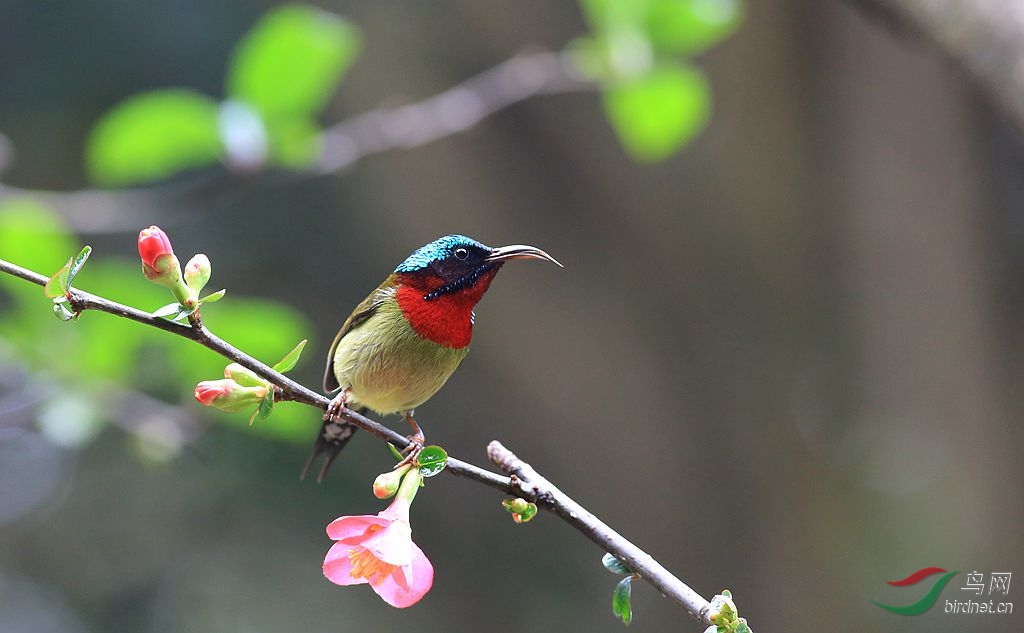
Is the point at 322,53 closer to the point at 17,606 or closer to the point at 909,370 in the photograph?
the point at 909,370

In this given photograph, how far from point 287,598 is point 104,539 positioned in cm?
104

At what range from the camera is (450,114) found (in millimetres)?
2820

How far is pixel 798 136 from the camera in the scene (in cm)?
402

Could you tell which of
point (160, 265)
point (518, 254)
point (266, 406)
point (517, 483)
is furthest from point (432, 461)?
point (518, 254)

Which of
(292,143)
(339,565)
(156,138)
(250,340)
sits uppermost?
(292,143)

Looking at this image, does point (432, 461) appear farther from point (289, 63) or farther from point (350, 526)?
point (289, 63)

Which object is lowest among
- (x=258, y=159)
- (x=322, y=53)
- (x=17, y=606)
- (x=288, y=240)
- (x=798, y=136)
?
(x=17, y=606)

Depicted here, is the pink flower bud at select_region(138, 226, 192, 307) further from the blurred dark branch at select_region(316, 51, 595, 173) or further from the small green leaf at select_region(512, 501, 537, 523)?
the blurred dark branch at select_region(316, 51, 595, 173)

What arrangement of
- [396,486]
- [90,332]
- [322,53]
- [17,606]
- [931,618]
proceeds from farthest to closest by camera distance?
[17,606], [931,618], [90,332], [322,53], [396,486]

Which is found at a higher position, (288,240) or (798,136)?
(798,136)

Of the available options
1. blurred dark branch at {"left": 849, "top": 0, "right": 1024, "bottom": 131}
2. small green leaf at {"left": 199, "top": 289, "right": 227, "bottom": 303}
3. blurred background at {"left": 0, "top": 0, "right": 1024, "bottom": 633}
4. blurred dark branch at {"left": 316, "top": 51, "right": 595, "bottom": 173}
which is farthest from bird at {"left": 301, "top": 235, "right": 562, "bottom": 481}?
blurred background at {"left": 0, "top": 0, "right": 1024, "bottom": 633}

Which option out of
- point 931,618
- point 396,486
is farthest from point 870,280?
point 396,486

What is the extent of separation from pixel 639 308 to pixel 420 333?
9.16ft

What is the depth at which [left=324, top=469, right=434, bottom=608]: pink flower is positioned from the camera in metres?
0.94
